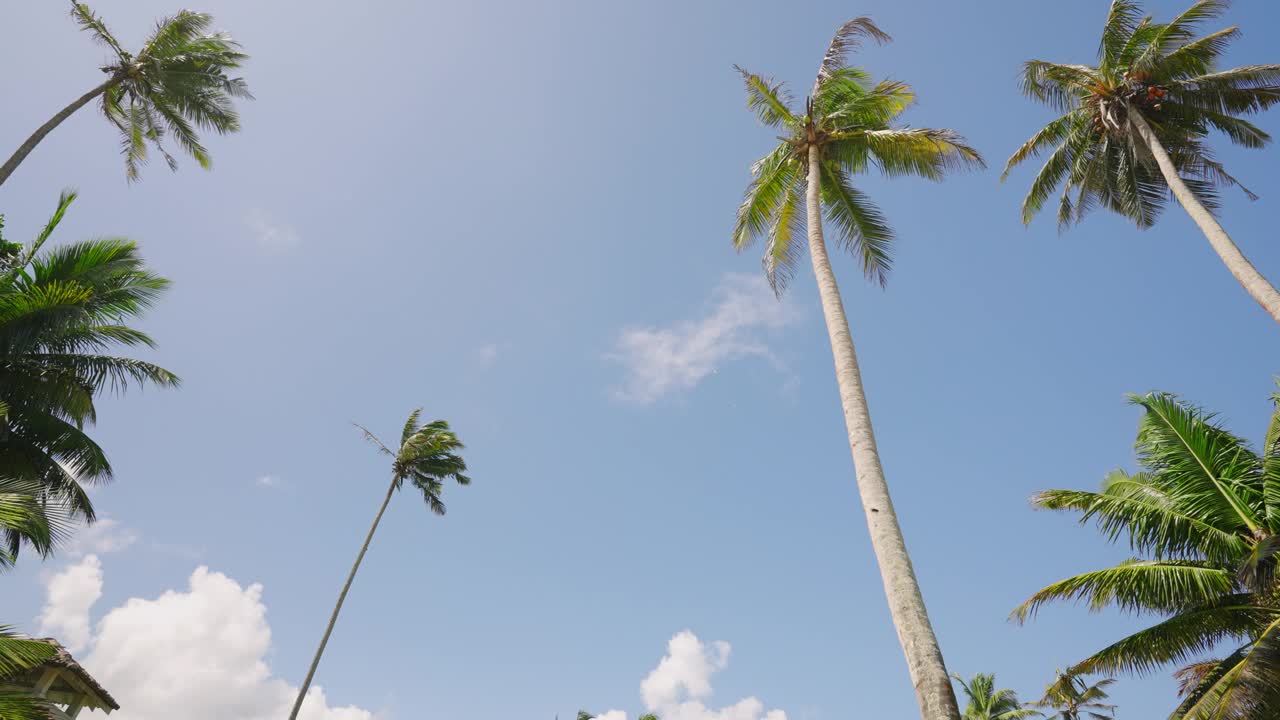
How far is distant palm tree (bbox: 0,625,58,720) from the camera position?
663 cm

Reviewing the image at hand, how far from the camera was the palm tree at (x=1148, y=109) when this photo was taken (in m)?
16.2

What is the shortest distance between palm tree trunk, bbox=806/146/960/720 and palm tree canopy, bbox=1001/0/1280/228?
499 inches

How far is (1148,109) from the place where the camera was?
17.3 metres

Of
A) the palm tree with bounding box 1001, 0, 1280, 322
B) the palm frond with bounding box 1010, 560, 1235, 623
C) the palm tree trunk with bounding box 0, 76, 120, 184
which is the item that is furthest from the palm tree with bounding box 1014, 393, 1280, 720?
the palm tree trunk with bounding box 0, 76, 120, 184

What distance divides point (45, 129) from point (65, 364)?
585 cm

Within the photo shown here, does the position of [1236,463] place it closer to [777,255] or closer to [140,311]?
[777,255]

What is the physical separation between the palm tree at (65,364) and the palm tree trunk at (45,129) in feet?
4.32

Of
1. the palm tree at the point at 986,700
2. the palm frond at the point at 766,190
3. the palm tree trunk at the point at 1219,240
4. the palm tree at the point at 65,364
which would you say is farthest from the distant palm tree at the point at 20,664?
the palm tree at the point at 986,700

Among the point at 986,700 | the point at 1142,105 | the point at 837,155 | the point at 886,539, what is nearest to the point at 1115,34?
the point at 1142,105

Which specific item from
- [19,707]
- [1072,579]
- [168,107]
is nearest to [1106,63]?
[1072,579]

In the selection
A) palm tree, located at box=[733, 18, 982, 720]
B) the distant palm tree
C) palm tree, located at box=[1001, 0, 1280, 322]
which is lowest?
the distant palm tree

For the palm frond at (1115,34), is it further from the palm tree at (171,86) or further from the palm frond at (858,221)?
the palm tree at (171,86)

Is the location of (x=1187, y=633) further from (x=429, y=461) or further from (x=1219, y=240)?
(x=429, y=461)

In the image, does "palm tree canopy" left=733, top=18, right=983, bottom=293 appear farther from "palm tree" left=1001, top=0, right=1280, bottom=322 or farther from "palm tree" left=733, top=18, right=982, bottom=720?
"palm tree" left=1001, top=0, right=1280, bottom=322
